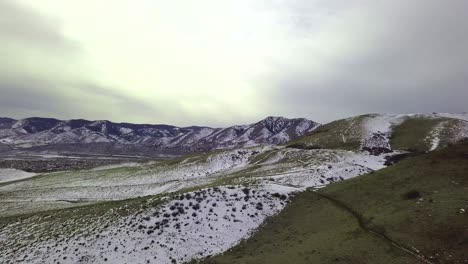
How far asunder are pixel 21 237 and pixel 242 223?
18.6 m

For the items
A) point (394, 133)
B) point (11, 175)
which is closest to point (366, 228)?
point (394, 133)

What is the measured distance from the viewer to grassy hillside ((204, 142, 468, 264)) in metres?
24.6

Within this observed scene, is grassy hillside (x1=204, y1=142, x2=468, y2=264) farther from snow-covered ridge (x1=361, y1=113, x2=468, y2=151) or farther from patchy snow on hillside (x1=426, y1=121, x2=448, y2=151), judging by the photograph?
snow-covered ridge (x1=361, y1=113, x2=468, y2=151)

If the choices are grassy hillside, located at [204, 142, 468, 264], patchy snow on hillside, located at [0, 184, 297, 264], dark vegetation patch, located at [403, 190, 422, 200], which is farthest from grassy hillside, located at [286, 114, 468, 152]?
patchy snow on hillside, located at [0, 184, 297, 264]

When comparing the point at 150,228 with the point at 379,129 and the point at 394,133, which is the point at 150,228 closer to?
the point at 394,133

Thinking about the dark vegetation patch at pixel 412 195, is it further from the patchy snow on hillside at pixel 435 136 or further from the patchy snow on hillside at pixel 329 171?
the patchy snow on hillside at pixel 435 136

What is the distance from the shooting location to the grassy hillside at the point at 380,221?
24.6 m

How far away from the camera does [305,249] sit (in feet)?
89.5

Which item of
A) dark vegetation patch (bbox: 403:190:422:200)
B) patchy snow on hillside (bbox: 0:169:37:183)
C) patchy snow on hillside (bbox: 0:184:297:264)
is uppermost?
dark vegetation patch (bbox: 403:190:422:200)

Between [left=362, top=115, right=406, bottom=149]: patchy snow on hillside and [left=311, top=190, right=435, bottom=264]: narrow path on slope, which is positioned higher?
[left=362, top=115, right=406, bottom=149]: patchy snow on hillside

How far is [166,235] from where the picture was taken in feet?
100

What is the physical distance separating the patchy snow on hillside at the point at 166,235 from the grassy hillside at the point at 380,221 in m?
1.83

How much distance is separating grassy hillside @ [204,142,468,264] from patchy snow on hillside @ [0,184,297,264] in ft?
6.00

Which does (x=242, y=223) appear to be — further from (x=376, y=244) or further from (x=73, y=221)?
(x=73, y=221)
